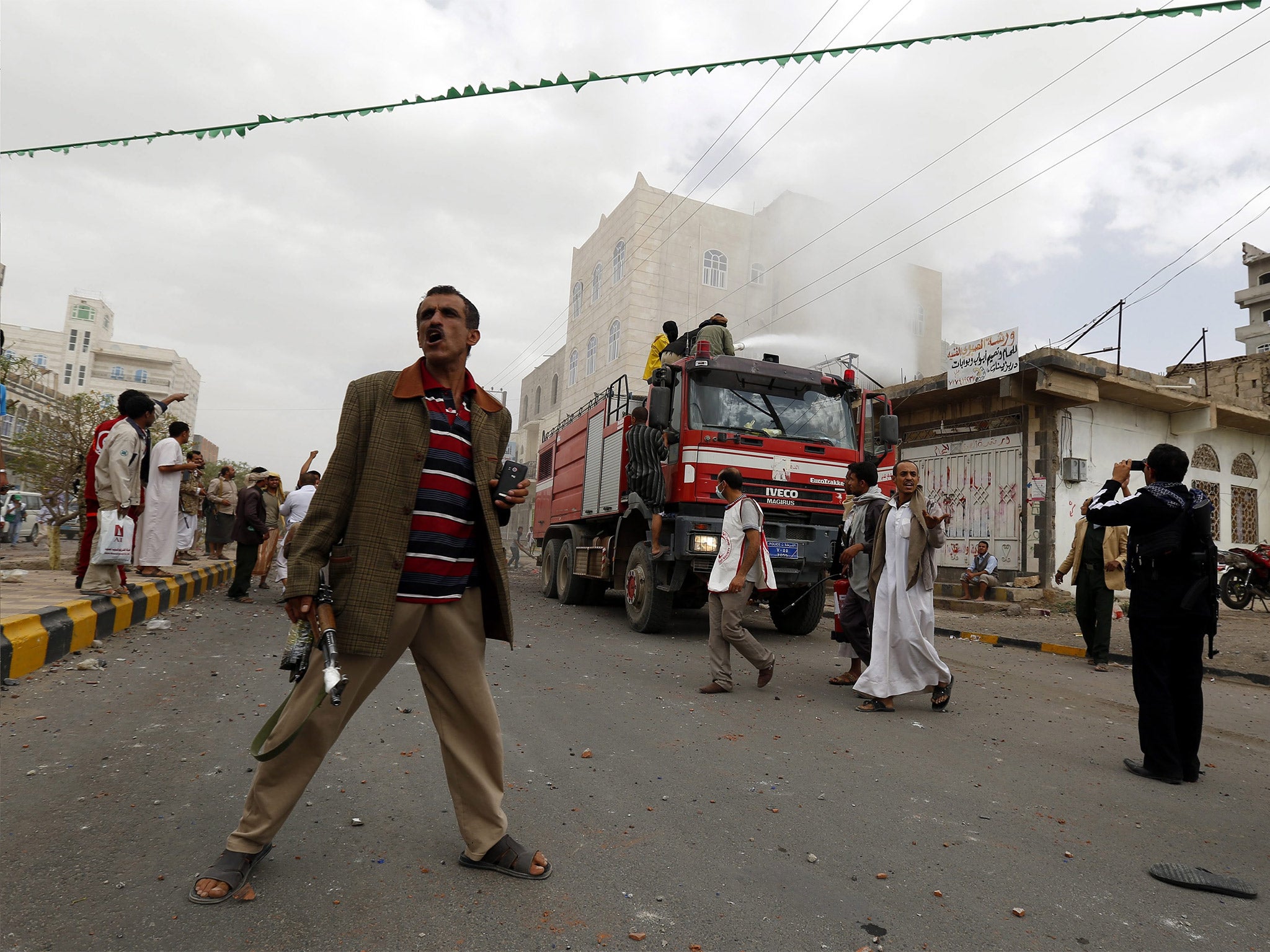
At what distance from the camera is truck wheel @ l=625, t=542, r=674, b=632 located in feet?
28.9

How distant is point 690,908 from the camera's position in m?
2.50

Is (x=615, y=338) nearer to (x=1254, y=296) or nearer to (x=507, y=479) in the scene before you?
(x=507, y=479)

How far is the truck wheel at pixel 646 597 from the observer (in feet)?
28.9

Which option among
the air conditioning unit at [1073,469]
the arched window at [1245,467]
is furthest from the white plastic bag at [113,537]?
the arched window at [1245,467]

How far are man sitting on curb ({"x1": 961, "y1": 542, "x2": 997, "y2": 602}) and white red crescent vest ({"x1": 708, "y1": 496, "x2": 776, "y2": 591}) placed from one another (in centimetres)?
963

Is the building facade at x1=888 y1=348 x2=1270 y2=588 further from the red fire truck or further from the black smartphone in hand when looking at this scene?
the black smartphone in hand

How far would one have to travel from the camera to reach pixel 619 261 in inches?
1389

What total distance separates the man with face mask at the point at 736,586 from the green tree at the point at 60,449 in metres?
11.1

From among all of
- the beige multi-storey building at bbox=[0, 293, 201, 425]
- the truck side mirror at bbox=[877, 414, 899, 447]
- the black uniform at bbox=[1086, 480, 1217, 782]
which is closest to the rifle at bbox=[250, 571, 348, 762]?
the black uniform at bbox=[1086, 480, 1217, 782]

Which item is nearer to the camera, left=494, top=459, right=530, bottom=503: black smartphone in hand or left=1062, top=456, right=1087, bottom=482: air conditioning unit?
left=494, top=459, right=530, bottom=503: black smartphone in hand

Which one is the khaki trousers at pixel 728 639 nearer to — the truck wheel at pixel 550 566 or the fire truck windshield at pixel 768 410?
the fire truck windshield at pixel 768 410

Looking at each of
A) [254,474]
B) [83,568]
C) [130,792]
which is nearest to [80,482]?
[254,474]

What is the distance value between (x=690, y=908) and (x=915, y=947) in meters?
0.66

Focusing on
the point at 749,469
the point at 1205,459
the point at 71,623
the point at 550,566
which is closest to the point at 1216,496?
the point at 1205,459
